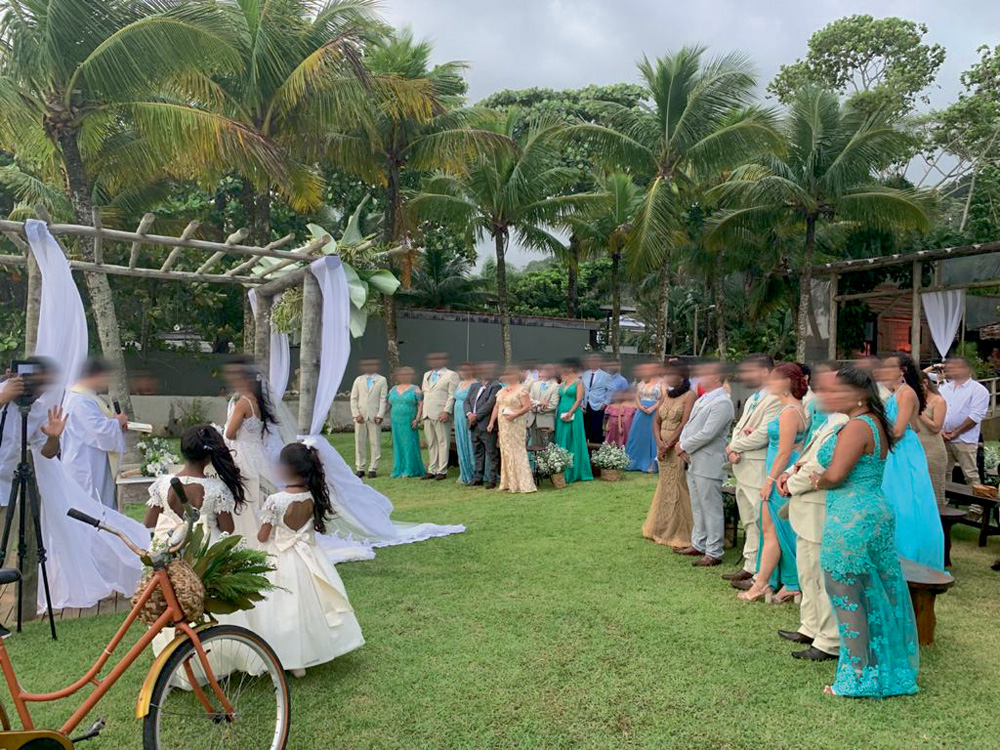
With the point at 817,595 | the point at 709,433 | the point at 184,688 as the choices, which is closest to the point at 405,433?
the point at 709,433

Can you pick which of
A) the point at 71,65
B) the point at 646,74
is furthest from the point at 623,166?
the point at 71,65

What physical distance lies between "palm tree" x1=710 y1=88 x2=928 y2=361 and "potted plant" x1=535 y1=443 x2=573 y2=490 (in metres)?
10.7

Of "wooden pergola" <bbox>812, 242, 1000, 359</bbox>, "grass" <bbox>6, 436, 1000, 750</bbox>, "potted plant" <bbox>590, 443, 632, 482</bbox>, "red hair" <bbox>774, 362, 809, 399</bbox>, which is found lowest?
"grass" <bbox>6, 436, 1000, 750</bbox>

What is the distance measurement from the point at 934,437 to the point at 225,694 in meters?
6.81

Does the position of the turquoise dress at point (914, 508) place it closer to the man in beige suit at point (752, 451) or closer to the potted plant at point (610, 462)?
the man in beige suit at point (752, 451)

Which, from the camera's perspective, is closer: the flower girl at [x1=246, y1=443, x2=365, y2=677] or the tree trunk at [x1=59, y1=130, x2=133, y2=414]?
the flower girl at [x1=246, y1=443, x2=365, y2=677]

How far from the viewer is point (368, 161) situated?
56.8 feet

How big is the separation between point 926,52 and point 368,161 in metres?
22.5

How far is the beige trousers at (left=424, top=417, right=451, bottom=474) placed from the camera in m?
12.3

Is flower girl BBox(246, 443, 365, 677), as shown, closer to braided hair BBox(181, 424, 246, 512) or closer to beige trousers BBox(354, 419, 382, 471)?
braided hair BBox(181, 424, 246, 512)

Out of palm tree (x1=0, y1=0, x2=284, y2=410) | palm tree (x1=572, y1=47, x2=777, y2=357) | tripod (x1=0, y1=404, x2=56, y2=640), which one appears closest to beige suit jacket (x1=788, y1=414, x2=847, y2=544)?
tripod (x1=0, y1=404, x2=56, y2=640)

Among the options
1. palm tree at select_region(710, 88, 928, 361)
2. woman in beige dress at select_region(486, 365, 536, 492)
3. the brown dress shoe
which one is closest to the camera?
the brown dress shoe

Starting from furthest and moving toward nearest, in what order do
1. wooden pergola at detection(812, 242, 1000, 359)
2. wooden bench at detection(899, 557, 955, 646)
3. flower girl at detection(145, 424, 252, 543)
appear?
1. wooden pergola at detection(812, 242, 1000, 359)
2. wooden bench at detection(899, 557, 955, 646)
3. flower girl at detection(145, 424, 252, 543)

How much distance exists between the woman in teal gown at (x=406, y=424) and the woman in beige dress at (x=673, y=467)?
5.39 meters
